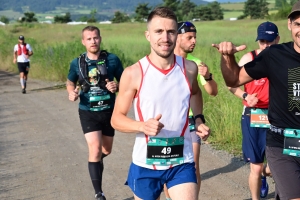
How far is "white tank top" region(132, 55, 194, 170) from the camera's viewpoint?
4207 mm

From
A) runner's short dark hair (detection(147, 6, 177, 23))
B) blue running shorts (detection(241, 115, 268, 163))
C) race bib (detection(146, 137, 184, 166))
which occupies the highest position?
runner's short dark hair (detection(147, 6, 177, 23))

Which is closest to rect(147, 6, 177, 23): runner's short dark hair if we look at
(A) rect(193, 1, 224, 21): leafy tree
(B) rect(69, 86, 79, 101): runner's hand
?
(B) rect(69, 86, 79, 101): runner's hand

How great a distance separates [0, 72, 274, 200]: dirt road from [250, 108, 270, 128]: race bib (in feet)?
3.48

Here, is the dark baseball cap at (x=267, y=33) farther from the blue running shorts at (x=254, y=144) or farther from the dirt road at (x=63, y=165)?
the dirt road at (x=63, y=165)

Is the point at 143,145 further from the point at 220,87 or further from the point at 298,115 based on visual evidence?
the point at 220,87

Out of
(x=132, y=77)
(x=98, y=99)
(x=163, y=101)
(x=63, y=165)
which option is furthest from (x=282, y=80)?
(x=63, y=165)

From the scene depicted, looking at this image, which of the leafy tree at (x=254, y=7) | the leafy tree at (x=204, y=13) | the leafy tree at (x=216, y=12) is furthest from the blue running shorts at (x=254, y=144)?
the leafy tree at (x=216, y=12)

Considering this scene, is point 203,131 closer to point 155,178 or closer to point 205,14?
point 155,178

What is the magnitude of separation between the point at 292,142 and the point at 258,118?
198cm

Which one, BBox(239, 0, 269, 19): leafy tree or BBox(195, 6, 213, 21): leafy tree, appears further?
BBox(195, 6, 213, 21): leafy tree

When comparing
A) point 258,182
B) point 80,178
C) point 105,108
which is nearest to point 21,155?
point 80,178

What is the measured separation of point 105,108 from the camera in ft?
22.5

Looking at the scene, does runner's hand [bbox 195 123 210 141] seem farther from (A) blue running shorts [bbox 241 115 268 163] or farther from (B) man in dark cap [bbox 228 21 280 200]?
(A) blue running shorts [bbox 241 115 268 163]

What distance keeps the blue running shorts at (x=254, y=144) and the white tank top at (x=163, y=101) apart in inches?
81.3
